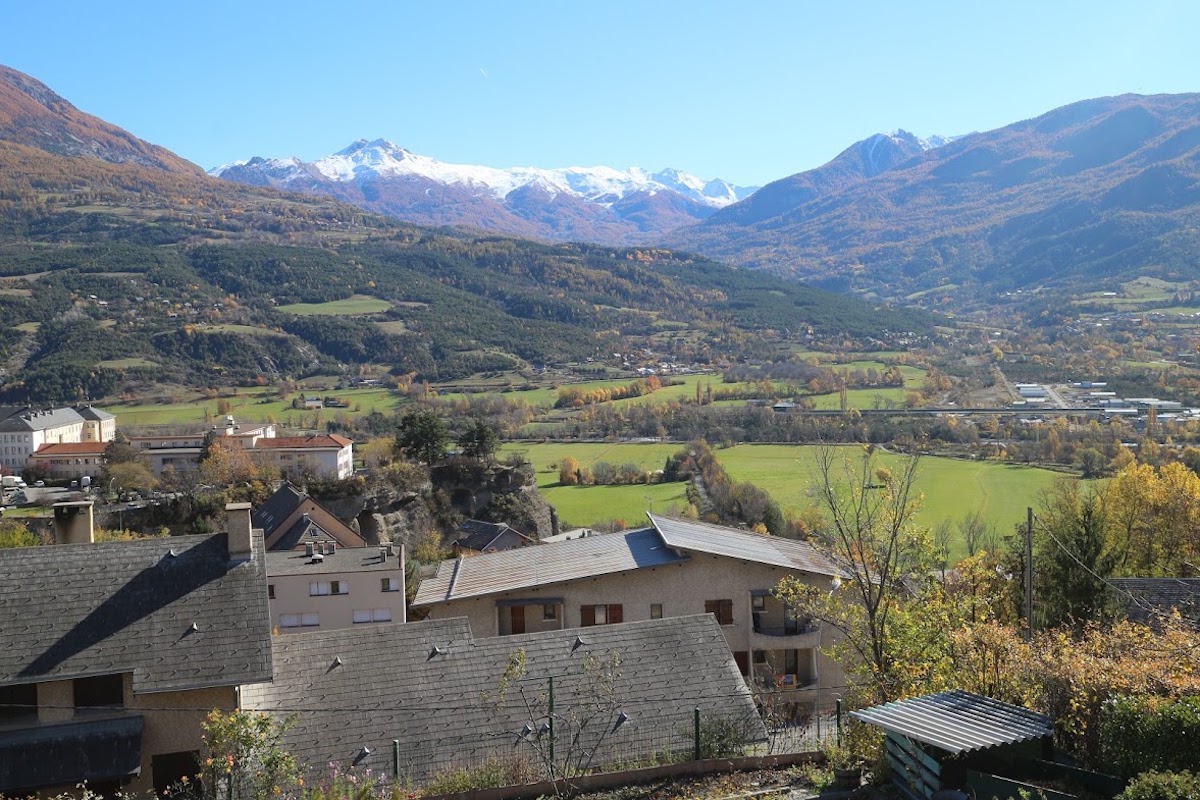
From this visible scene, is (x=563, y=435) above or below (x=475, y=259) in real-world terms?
below

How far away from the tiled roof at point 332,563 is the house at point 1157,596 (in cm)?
2042

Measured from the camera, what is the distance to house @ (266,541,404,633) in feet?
97.0

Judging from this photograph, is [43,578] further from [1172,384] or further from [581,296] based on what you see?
[581,296]

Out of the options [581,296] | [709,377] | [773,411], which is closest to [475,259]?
[581,296]

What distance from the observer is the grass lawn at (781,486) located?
186ft

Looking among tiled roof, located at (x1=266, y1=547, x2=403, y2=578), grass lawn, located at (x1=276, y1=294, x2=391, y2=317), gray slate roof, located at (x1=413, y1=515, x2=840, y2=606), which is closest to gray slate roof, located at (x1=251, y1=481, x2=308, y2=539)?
tiled roof, located at (x1=266, y1=547, x2=403, y2=578)

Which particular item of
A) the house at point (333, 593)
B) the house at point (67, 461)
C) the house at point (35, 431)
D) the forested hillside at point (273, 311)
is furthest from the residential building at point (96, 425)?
the house at point (333, 593)

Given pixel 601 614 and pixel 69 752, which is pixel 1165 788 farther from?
pixel 601 614

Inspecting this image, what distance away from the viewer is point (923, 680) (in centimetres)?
1162

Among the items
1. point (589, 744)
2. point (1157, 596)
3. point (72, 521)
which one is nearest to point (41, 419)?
point (72, 521)

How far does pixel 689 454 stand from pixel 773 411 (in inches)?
1065

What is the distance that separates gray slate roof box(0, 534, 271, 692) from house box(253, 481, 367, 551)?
2115 centimetres

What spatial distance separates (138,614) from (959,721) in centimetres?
1147

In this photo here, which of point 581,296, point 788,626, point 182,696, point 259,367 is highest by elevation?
point 581,296
